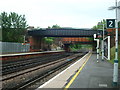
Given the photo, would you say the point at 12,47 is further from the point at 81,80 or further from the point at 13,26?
the point at 81,80

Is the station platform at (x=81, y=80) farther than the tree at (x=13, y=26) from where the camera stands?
No

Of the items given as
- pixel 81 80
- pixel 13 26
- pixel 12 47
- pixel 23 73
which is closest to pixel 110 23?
pixel 81 80

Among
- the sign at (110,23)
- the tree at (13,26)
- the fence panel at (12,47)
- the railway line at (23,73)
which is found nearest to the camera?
the sign at (110,23)

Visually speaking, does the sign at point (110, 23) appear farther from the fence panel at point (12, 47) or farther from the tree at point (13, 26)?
the tree at point (13, 26)

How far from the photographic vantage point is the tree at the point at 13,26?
6412cm

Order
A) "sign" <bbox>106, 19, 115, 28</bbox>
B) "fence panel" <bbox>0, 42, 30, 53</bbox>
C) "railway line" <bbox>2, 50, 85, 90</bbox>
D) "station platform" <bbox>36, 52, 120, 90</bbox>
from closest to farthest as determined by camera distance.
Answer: "station platform" <bbox>36, 52, 120, 90</bbox>
"sign" <bbox>106, 19, 115, 28</bbox>
"railway line" <bbox>2, 50, 85, 90</bbox>
"fence panel" <bbox>0, 42, 30, 53</bbox>

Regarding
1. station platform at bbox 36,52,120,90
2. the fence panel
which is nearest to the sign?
station platform at bbox 36,52,120,90

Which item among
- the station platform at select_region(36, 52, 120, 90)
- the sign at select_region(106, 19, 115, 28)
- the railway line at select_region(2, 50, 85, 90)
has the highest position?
the sign at select_region(106, 19, 115, 28)

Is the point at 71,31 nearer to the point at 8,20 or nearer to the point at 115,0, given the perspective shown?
the point at 8,20

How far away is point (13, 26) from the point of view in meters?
70.9

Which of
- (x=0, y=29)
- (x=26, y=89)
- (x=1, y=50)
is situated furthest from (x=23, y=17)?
(x=26, y=89)

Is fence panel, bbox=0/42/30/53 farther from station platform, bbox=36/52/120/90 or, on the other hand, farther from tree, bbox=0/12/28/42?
station platform, bbox=36/52/120/90

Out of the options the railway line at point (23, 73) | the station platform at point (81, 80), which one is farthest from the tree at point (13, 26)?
the station platform at point (81, 80)

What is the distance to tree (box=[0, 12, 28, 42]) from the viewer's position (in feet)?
210
